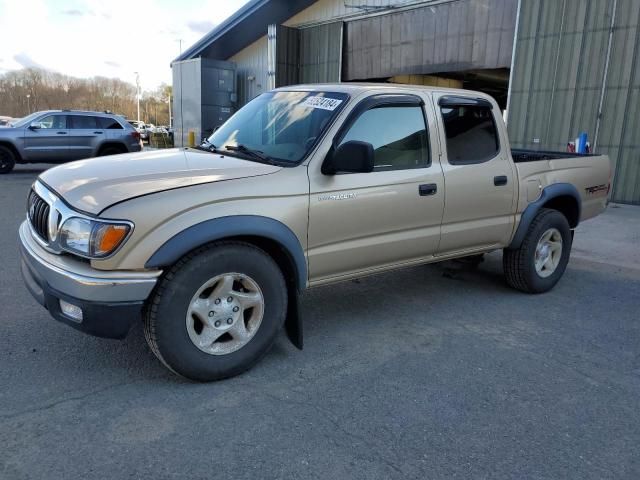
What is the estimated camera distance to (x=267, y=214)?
3.31m

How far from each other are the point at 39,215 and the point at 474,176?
3.28 m

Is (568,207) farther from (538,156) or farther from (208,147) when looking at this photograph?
(208,147)

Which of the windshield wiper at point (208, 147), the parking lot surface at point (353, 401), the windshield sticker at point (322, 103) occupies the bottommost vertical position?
the parking lot surface at point (353, 401)

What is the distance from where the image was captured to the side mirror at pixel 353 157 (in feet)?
11.1

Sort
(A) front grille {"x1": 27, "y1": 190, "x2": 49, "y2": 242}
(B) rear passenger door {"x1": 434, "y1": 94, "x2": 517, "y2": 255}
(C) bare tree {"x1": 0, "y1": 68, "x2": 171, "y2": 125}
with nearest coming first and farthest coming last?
(A) front grille {"x1": 27, "y1": 190, "x2": 49, "y2": 242}
(B) rear passenger door {"x1": 434, "y1": 94, "x2": 517, "y2": 255}
(C) bare tree {"x1": 0, "y1": 68, "x2": 171, "y2": 125}

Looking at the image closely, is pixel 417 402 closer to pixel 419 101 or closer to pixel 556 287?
pixel 419 101

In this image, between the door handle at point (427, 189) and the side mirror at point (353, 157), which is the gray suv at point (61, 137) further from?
the side mirror at point (353, 157)

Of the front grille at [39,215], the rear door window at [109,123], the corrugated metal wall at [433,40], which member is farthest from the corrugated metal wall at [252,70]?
the front grille at [39,215]

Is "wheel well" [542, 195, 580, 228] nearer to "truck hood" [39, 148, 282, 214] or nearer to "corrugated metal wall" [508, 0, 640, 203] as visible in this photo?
"truck hood" [39, 148, 282, 214]

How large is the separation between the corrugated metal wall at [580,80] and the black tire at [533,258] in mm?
7080

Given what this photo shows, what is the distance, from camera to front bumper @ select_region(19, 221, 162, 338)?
9.33ft

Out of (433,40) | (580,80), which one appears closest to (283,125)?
(580,80)

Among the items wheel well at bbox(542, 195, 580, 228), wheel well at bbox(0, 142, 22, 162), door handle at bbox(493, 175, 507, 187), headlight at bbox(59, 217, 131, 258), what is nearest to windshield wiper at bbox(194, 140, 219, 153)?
headlight at bbox(59, 217, 131, 258)

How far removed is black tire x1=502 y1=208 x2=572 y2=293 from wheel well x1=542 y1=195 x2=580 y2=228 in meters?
0.14
